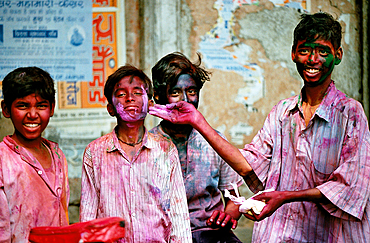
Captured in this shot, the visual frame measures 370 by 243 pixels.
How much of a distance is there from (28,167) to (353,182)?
194 centimetres

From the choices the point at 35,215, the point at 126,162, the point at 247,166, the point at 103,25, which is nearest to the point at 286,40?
the point at 103,25

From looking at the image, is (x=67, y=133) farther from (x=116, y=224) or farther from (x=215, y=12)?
(x=116, y=224)

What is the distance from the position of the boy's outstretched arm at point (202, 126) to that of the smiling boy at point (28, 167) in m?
0.71

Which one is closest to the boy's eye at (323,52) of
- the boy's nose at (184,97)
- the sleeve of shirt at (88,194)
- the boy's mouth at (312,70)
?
the boy's mouth at (312,70)

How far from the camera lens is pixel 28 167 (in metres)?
2.69

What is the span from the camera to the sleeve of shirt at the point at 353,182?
258cm

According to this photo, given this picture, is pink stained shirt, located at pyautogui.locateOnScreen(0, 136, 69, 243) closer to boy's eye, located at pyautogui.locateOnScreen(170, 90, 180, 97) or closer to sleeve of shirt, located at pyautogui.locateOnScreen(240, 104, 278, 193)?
boy's eye, located at pyautogui.locateOnScreen(170, 90, 180, 97)

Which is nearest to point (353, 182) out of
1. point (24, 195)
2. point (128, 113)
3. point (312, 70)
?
point (312, 70)

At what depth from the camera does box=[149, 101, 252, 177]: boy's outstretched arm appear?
282cm

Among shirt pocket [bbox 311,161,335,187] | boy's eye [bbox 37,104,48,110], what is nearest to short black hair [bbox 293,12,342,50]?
shirt pocket [bbox 311,161,335,187]

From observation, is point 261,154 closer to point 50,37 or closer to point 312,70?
point 312,70

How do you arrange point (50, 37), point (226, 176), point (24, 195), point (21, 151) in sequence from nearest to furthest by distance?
point (24, 195) → point (21, 151) → point (226, 176) → point (50, 37)

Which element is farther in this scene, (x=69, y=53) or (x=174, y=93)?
(x=69, y=53)

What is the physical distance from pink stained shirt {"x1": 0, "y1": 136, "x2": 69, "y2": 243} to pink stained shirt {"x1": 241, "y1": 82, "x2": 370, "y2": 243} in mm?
1259
